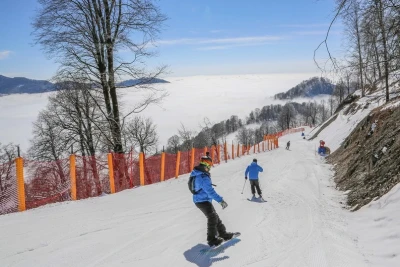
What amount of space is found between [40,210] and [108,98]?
20.9 ft

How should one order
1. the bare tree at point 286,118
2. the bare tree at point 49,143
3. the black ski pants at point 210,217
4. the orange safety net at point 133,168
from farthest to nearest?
the bare tree at point 286,118
the bare tree at point 49,143
the orange safety net at point 133,168
the black ski pants at point 210,217

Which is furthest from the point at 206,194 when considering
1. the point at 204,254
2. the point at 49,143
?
the point at 49,143

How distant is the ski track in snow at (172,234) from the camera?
224 inches

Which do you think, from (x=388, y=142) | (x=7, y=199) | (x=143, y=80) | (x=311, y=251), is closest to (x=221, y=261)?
(x=311, y=251)

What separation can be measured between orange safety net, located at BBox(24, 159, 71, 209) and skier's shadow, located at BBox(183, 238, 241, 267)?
595cm

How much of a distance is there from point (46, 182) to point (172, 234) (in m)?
6.07

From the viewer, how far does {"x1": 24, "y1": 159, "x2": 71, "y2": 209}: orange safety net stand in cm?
992

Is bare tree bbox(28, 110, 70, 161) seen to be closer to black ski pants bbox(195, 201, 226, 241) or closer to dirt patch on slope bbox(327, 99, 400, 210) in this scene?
dirt patch on slope bbox(327, 99, 400, 210)

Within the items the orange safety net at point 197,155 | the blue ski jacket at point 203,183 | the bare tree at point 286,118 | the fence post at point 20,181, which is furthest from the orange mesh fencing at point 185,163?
the bare tree at point 286,118

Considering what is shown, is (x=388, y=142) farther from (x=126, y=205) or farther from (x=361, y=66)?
(x=126, y=205)

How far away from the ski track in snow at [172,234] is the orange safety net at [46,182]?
0.85m

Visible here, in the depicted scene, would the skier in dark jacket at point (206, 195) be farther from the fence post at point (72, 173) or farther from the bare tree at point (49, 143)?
the bare tree at point (49, 143)

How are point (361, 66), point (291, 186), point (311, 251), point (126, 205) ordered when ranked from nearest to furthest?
point (361, 66) < point (311, 251) < point (126, 205) < point (291, 186)

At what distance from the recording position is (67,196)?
10.5 m
